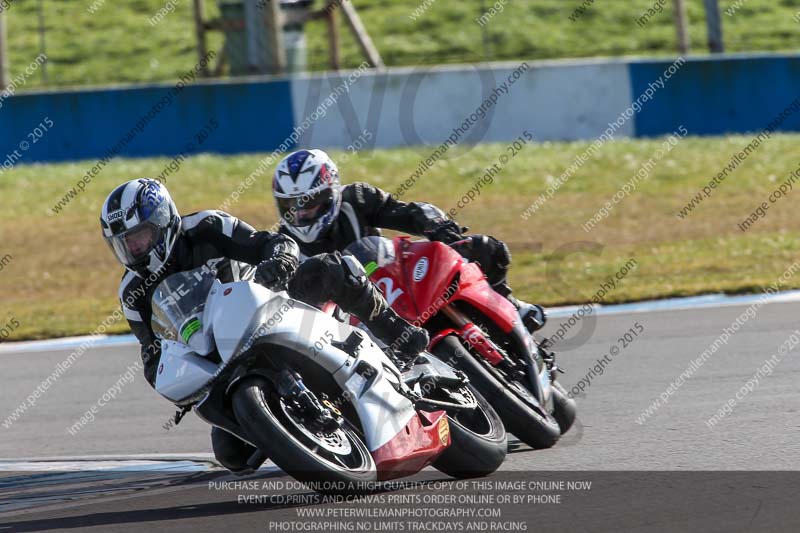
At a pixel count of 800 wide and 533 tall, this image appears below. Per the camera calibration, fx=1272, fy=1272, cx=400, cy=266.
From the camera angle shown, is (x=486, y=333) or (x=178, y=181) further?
(x=178, y=181)

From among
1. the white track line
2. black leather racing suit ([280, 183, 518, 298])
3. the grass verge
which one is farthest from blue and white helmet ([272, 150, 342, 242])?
the grass verge

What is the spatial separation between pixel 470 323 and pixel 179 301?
4.91 ft

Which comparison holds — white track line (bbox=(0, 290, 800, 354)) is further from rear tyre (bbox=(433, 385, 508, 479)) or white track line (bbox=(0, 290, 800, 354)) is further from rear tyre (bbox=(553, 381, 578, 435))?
rear tyre (bbox=(433, 385, 508, 479))

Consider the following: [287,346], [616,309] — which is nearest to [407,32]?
[616,309]

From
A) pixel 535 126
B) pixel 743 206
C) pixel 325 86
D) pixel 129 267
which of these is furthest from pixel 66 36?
pixel 129 267

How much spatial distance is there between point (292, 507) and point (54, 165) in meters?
13.2

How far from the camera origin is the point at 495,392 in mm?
6090

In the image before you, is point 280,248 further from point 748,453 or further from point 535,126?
point 535,126

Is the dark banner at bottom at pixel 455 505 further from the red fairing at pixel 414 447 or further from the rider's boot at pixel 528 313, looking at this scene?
the rider's boot at pixel 528 313

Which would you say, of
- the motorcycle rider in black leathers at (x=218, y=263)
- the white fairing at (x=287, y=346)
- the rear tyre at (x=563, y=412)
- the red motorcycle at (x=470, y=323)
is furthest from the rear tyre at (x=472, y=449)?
the rear tyre at (x=563, y=412)

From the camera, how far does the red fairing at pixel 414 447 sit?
5.48 metres

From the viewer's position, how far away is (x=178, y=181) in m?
17.2

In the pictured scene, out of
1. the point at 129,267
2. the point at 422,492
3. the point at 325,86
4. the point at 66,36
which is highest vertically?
the point at 129,267

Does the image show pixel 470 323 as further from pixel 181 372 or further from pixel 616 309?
pixel 616 309
